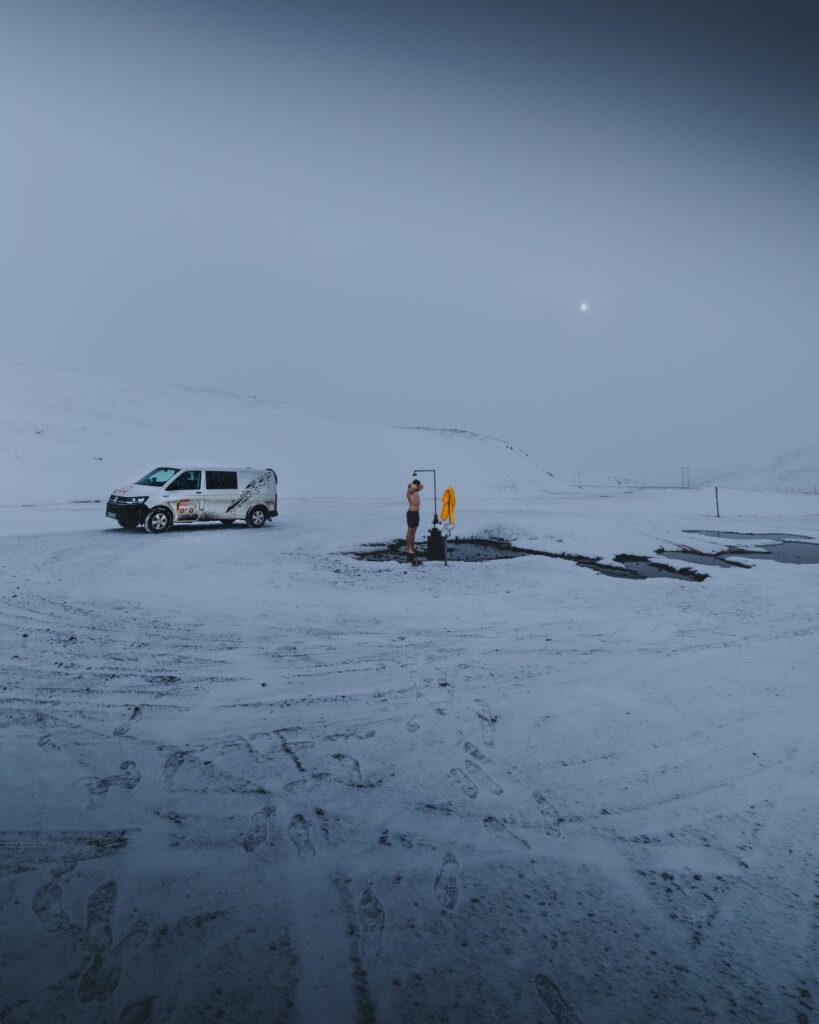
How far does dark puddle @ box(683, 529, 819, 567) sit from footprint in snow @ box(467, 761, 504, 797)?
1071 centimetres

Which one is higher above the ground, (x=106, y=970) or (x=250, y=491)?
(x=250, y=491)

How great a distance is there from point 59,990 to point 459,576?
8436 mm

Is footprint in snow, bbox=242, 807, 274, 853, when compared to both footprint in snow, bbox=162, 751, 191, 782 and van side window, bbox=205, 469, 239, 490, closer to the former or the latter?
footprint in snow, bbox=162, 751, 191, 782

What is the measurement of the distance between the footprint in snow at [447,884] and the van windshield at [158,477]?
15433 millimetres

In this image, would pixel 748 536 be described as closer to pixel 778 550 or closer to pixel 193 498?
A: pixel 778 550

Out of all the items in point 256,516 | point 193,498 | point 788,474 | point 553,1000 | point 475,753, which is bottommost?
point 553,1000

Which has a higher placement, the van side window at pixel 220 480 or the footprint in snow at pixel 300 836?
the van side window at pixel 220 480

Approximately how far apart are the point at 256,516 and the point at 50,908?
1590 cm

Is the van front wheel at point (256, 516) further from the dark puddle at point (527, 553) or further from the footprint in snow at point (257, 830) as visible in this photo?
the footprint in snow at point (257, 830)

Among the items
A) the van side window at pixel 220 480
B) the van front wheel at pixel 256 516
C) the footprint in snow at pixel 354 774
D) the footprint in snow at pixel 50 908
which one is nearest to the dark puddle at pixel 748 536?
the van front wheel at pixel 256 516

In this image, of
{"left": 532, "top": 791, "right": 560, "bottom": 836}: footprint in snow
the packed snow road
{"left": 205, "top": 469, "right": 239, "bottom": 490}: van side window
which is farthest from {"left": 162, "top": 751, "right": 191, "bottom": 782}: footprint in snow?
{"left": 205, "top": 469, "right": 239, "bottom": 490}: van side window

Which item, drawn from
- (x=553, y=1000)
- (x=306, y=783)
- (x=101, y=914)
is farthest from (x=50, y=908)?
(x=553, y=1000)

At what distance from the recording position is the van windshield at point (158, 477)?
1605cm

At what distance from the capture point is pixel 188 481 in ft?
53.2
